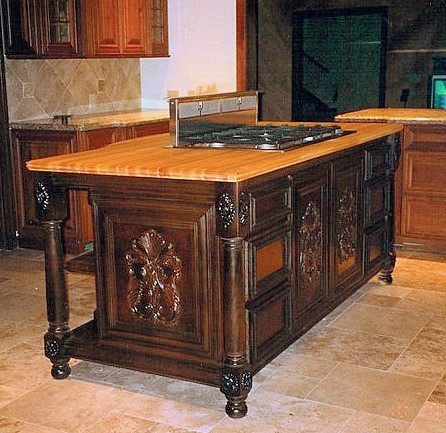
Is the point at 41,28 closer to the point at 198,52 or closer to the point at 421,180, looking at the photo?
the point at 198,52

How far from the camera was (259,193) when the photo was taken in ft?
8.66

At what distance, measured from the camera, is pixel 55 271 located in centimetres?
292

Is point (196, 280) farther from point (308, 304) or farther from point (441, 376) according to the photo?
point (441, 376)

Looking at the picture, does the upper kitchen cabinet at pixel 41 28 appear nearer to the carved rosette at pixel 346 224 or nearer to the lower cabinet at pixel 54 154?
the lower cabinet at pixel 54 154

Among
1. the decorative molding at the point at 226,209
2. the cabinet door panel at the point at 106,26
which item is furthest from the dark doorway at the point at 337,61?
the decorative molding at the point at 226,209

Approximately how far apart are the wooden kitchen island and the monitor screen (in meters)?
3.35

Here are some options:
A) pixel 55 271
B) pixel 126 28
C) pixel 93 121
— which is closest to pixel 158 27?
pixel 126 28

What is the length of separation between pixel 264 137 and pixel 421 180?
5.87 feet

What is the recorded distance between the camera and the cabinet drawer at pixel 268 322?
2686 mm

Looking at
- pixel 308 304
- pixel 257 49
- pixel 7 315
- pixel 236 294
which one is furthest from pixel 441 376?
pixel 257 49

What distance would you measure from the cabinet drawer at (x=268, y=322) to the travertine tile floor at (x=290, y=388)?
178 mm

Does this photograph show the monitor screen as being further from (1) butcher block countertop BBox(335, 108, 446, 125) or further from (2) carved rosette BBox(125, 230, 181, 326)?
(2) carved rosette BBox(125, 230, 181, 326)

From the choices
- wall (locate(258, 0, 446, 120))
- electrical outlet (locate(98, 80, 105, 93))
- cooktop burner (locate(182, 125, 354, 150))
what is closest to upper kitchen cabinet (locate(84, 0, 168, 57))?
electrical outlet (locate(98, 80, 105, 93))

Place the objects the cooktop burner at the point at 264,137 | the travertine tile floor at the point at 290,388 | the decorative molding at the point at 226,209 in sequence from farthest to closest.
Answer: the cooktop burner at the point at 264,137
the travertine tile floor at the point at 290,388
the decorative molding at the point at 226,209
